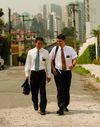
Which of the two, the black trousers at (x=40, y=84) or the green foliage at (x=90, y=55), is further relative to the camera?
the green foliage at (x=90, y=55)

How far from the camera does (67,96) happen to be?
38.4 ft

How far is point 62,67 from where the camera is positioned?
11445 mm

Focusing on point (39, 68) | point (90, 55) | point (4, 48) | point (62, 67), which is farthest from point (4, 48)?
point (62, 67)

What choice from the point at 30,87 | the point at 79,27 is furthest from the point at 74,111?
the point at 79,27

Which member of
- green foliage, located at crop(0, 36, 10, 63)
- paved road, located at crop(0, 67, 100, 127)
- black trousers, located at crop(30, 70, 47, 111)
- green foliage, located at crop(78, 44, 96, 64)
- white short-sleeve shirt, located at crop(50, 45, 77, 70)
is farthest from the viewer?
green foliage, located at crop(0, 36, 10, 63)

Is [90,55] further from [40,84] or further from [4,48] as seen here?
[40,84]

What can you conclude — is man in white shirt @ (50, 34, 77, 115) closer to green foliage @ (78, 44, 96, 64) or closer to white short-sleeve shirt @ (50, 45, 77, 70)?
white short-sleeve shirt @ (50, 45, 77, 70)

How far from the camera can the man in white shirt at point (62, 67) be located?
11.4 m

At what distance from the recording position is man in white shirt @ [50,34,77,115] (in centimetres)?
1144

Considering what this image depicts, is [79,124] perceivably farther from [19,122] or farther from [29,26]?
[29,26]

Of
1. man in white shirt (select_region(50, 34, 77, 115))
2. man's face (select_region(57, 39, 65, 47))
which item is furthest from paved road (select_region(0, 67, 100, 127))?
man's face (select_region(57, 39, 65, 47))

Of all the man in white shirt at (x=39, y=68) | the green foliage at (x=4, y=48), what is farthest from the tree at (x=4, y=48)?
the man in white shirt at (x=39, y=68)

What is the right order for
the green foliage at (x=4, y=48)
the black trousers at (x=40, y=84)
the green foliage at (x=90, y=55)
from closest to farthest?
the black trousers at (x=40, y=84), the green foliage at (x=90, y=55), the green foliage at (x=4, y=48)

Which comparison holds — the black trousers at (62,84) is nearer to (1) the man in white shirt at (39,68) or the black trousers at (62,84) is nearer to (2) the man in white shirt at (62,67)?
(2) the man in white shirt at (62,67)
